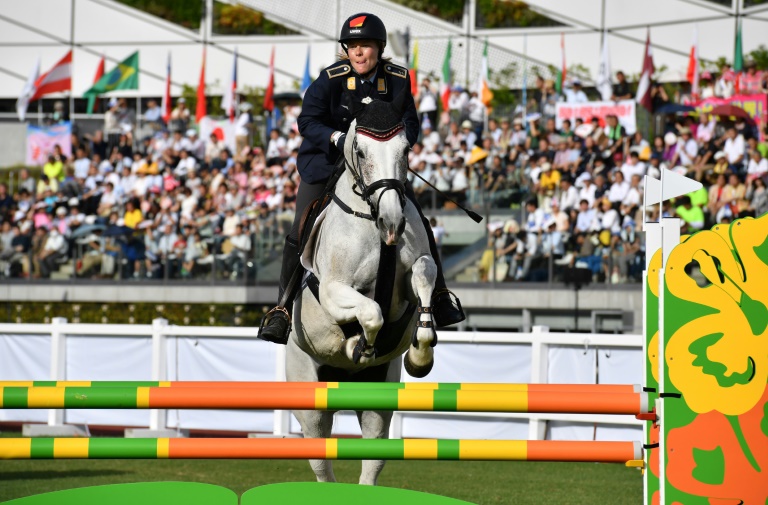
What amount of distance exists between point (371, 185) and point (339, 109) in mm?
1164

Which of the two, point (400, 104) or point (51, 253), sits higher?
point (400, 104)

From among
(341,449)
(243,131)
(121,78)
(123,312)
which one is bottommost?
(123,312)

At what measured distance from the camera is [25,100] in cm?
2717

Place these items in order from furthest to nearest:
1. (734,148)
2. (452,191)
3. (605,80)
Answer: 1. (605,80)
2. (452,191)
3. (734,148)

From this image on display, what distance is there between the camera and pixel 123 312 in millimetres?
19391

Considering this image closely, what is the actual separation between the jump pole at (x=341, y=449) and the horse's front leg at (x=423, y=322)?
1.10 m

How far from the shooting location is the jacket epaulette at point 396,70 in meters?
6.82

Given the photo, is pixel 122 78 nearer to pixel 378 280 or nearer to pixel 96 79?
pixel 96 79

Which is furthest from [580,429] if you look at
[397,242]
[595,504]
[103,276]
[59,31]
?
[59,31]

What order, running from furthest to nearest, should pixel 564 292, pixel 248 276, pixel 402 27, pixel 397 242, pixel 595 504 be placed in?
pixel 402 27 → pixel 248 276 → pixel 564 292 → pixel 595 504 → pixel 397 242

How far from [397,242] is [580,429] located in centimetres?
677

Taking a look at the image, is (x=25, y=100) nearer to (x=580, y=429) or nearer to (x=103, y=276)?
(x=103, y=276)

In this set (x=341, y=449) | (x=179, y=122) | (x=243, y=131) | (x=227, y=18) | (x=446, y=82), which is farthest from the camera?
(x=227, y=18)

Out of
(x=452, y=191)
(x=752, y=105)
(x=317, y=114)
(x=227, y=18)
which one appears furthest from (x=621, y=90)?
(x=317, y=114)
